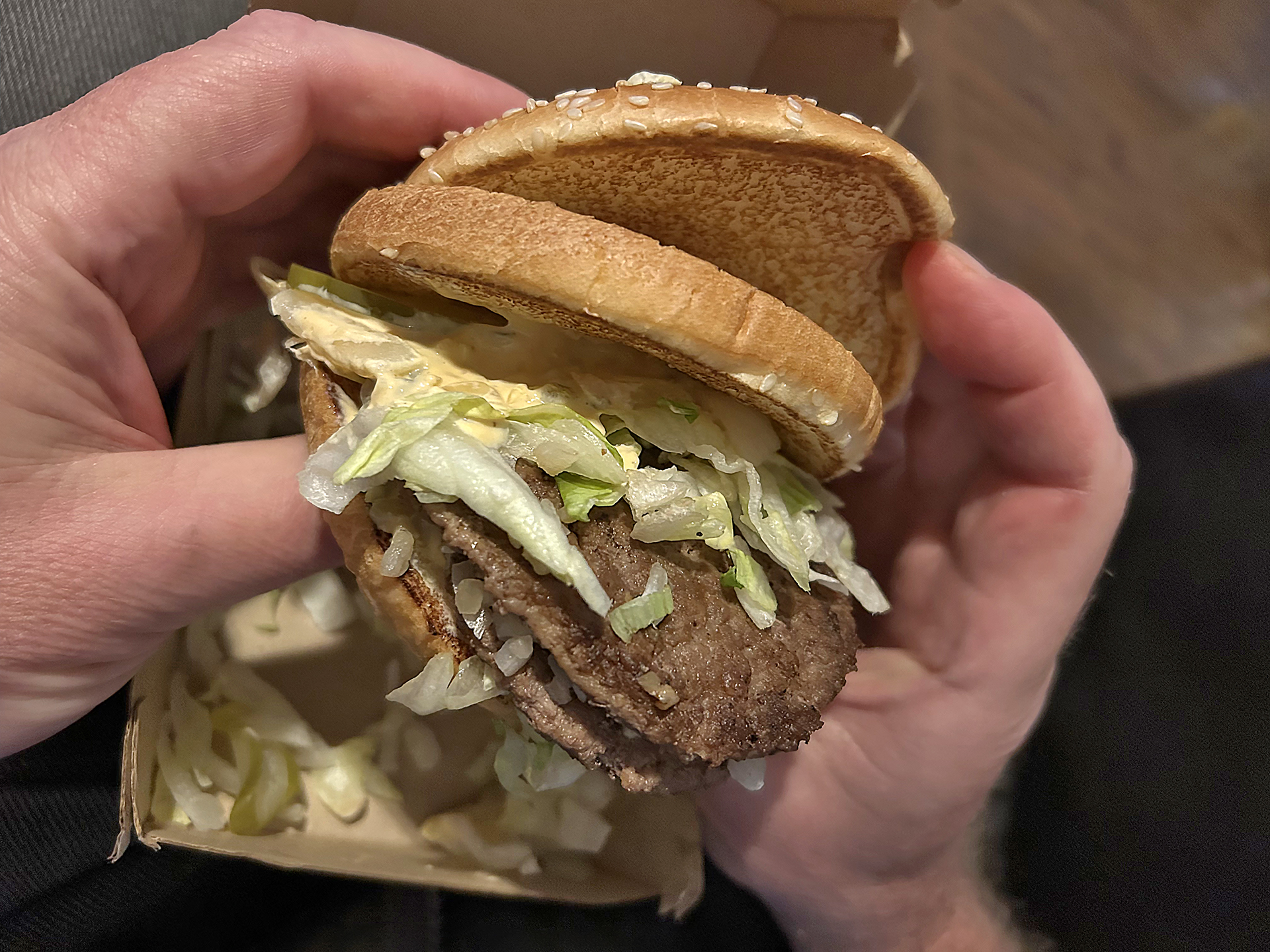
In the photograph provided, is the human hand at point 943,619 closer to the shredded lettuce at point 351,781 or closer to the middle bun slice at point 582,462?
the middle bun slice at point 582,462

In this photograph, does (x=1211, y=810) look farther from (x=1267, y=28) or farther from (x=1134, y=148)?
(x=1267, y=28)

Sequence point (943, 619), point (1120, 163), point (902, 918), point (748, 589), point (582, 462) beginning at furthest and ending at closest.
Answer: point (1120, 163)
point (902, 918)
point (943, 619)
point (748, 589)
point (582, 462)

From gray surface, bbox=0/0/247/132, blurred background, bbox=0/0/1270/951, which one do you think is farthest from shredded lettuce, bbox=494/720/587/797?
gray surface, bbox=0/0/247/132

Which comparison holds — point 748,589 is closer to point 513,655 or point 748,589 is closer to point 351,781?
point 513,655

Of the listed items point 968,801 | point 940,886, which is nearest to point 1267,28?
point 968,801

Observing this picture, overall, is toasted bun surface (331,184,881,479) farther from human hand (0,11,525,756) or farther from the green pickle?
human hand (0,11,525,756)

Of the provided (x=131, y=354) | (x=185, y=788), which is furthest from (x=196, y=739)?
(x=131, y=354)
